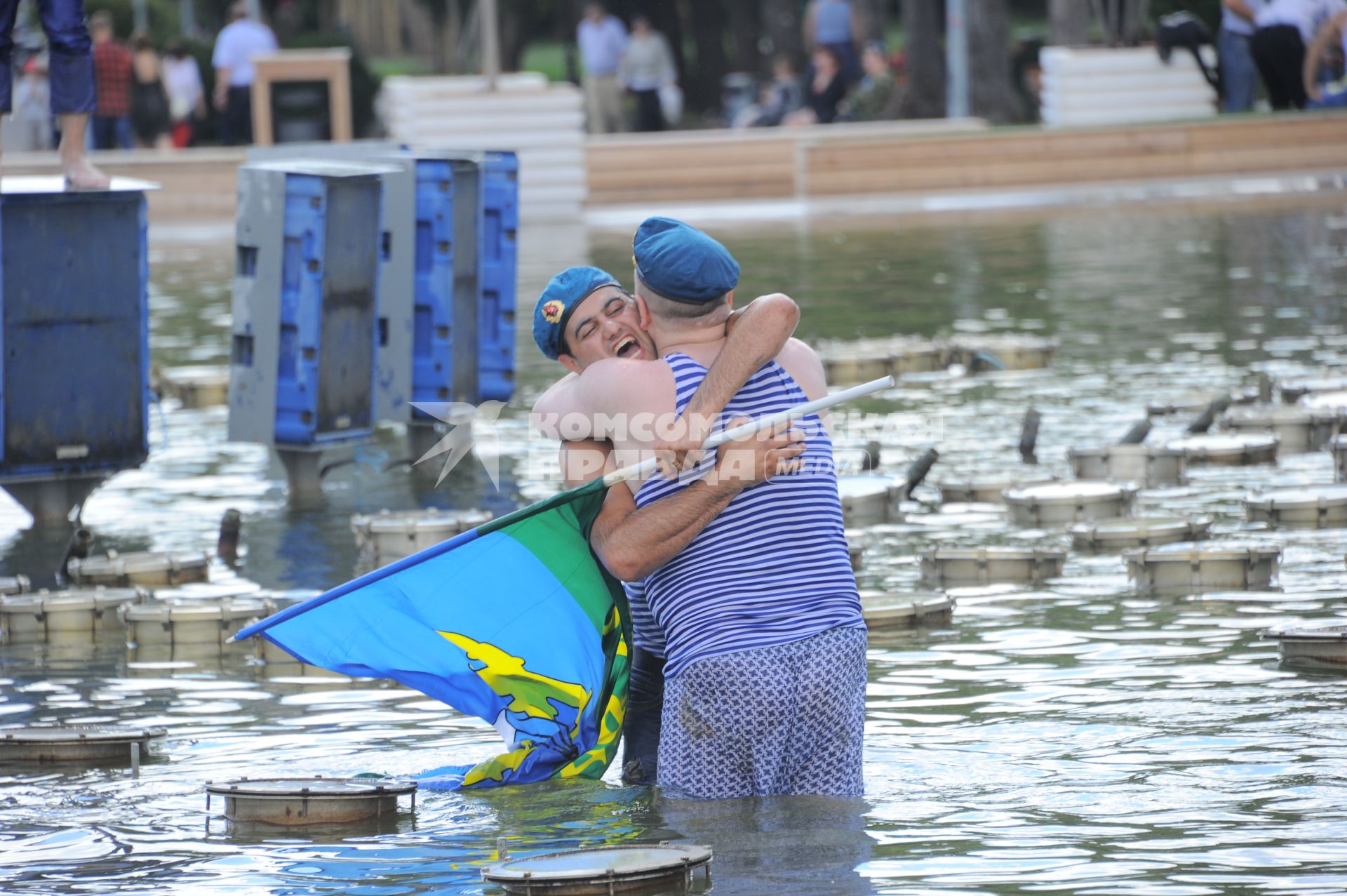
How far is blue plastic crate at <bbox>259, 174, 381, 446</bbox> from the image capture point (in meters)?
10.1

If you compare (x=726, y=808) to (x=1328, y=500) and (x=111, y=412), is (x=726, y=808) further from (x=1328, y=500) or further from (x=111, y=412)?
(x=111, y=412)

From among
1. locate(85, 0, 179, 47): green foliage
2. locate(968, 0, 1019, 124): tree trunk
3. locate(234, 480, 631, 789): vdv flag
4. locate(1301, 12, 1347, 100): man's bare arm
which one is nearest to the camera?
locate(234, 480, 631, 789): vdv flag

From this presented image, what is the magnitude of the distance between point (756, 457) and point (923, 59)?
2954 centimetres

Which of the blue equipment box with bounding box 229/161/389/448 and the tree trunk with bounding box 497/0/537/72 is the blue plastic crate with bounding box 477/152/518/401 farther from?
the tree trunk with bounding box 497/0/537/72

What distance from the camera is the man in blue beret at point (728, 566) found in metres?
4.96

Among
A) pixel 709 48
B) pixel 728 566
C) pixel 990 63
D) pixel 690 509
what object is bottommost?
pixel 728 566

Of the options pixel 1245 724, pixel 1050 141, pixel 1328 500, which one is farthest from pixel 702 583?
pixel 1050 141

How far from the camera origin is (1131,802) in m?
5.40

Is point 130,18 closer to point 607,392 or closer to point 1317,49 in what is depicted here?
point 1317,49

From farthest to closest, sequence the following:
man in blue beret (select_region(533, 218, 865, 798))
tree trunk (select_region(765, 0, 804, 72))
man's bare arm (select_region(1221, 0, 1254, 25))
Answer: tree trunk (select_region(765, 0, 804, 72))
man's bare arm (select_region(1221, 0, 1254, 25))
man in blue beret (select_region(533, 218, 865, 798))

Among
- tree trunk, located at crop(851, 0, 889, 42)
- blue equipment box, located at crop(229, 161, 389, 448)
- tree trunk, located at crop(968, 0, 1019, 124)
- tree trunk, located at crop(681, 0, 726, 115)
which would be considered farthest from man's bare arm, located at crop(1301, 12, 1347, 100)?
tree trunk, located at crop(681, 0, 726, 115)

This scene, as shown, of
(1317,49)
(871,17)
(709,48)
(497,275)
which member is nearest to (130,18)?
(709,48)

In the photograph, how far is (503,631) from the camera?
5422mm

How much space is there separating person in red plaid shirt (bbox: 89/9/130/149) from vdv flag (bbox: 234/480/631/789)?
2264cm
